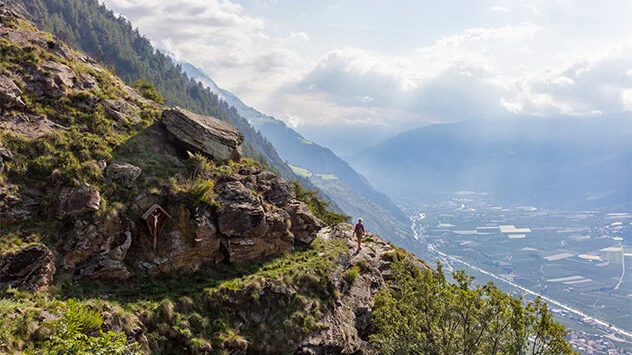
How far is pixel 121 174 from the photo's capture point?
23.7 meters

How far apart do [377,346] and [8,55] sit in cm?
3548

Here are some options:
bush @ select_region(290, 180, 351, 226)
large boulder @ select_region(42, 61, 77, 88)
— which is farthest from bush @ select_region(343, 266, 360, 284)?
large boulder @ select_region(42, 61, 77, 88)

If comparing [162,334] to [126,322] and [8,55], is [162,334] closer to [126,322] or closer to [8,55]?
[126,322]

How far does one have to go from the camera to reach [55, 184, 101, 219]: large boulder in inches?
804

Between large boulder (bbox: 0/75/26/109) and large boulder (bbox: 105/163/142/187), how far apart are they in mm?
8198

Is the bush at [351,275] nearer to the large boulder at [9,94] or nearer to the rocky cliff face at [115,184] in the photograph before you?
the rocky cliff face at [115,184]

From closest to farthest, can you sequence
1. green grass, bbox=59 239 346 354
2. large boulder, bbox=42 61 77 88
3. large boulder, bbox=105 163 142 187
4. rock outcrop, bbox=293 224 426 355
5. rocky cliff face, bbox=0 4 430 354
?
rocky cliff face, bbox=0 4 430 354 < green grass, bbox=59 239 346 354 < rock outcrop, bbox=293 224 426 355 < large boulder, bbox=105 163 142 187 < large boulder, bbox=42 61 77 88

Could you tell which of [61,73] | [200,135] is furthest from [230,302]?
[61,73]

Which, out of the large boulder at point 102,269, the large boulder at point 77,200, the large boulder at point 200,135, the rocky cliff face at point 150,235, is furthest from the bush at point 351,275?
the large boulder at point 77,200

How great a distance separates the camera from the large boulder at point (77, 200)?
20422 mm

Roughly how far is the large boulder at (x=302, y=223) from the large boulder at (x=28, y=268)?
55.9ft

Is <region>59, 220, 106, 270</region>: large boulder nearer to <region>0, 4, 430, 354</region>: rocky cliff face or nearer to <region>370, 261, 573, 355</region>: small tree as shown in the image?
<region>0, 4, 430, 354</region>: rocky cliff face

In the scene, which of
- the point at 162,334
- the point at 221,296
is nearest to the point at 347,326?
the point at 221,296

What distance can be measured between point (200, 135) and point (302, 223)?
11.7 meters
